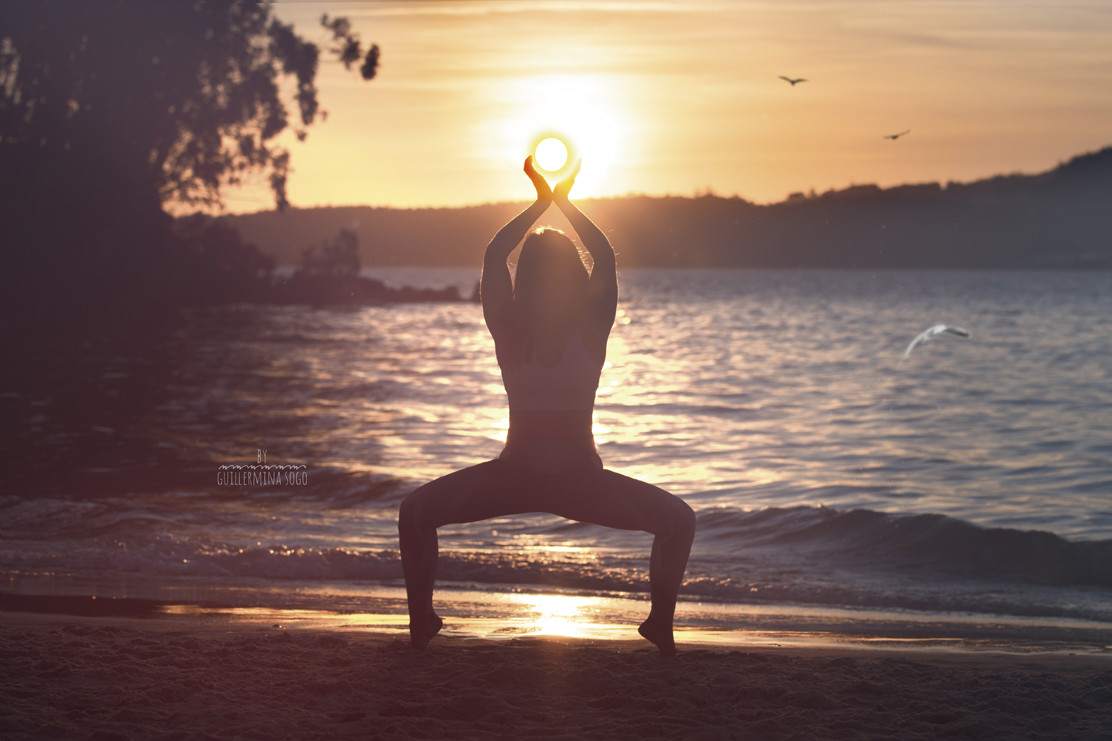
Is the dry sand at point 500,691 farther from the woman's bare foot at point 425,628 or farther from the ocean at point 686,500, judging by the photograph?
the ocean at point 686,500

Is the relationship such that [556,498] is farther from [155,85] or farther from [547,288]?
[155,85]

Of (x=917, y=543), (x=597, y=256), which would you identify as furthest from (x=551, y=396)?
(x=917, y=543)

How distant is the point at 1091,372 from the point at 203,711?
25.8 m

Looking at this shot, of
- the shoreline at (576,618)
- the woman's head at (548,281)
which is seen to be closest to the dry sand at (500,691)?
the shoreline at (576,618)

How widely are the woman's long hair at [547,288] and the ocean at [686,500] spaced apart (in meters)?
2.39

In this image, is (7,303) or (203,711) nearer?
(203,711)

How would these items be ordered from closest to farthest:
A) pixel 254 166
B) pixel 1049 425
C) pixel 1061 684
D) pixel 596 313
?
pixel 596 313 → pixel 1061 684 → pixel 1049 425 → pixel 254 166

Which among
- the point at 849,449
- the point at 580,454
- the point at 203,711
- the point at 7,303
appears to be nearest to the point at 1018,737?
the point at 580,454

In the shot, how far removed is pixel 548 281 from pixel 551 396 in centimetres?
46

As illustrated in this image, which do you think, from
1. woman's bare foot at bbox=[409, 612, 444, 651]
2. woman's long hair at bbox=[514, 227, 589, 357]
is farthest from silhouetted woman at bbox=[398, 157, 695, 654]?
woman's bare foot at bbox=[409, 612, 444, 651]

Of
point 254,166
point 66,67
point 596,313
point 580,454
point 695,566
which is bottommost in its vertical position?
point 695,566

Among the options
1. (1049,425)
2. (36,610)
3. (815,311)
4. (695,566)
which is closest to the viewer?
(36,610)

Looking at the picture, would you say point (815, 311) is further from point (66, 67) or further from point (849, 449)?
point (849, 449)

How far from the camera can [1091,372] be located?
25.4 meters
